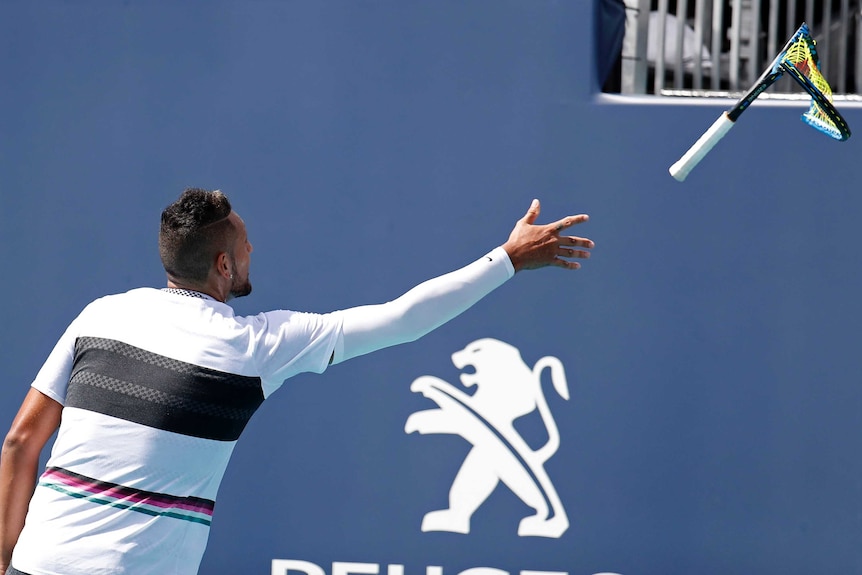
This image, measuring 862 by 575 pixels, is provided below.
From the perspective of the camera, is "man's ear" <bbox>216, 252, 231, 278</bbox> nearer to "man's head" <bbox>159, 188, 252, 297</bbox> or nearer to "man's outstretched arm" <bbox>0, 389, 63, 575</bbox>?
"man's head" <bbox>159, 188, 252, 297</bbox>

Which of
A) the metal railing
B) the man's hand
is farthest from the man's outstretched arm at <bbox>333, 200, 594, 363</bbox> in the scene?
the metal railing

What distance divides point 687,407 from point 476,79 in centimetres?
142

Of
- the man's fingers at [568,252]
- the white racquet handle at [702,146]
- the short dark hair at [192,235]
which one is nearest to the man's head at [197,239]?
the short dark hair at [192,235]

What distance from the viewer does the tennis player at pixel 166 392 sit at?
245 cm

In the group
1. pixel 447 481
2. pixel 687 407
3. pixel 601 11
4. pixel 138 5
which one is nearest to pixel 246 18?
pixel 138 5

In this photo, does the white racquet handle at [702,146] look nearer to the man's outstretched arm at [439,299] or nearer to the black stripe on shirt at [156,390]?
the man's outstretched arm at [439,299]

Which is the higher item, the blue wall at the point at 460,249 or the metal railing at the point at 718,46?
the metal railing at the point at 718,46

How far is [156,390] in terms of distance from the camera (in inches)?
97.4

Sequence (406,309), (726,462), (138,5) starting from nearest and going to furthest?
1. (406,309)
2. (726,462)
3. (138,5)

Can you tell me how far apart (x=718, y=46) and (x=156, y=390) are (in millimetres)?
2873

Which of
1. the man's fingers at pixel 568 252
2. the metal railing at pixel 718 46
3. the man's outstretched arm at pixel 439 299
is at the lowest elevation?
the man's outstretched arm at pixel 439 299

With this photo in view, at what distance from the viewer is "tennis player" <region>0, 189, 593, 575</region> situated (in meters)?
2.45

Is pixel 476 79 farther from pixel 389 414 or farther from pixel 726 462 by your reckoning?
pixel 726 462

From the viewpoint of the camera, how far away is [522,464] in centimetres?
421
